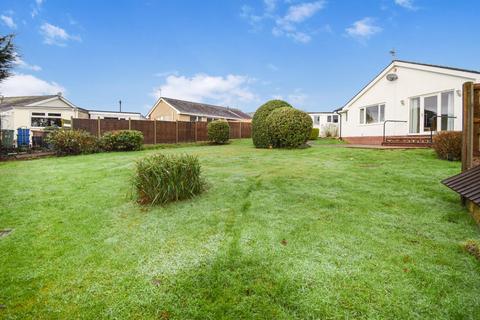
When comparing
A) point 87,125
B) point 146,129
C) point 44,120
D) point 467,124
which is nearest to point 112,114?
point 44,120

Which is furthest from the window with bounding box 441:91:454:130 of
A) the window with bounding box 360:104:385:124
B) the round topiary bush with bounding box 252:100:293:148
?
the round topiary bush with bounding box 252:100:293:148

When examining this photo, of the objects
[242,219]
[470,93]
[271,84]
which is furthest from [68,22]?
[470,93]

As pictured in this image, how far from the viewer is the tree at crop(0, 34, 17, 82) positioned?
12312 mm

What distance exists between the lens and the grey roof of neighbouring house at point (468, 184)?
12.0ft

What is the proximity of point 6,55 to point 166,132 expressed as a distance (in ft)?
32.2

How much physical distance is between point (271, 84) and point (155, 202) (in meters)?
26.1

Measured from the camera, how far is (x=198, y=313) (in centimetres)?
227

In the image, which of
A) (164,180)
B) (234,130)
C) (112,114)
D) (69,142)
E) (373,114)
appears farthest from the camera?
(112,114)

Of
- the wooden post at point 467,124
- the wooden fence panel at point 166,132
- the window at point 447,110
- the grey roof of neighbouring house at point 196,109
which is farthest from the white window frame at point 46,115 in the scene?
the wooden post at point 467,124

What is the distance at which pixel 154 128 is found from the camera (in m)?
19.6

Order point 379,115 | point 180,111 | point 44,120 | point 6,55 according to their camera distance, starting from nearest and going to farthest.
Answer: point 6,55, point 379,115, point 44,120, point 180,111

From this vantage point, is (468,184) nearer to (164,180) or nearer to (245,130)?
(164,180)

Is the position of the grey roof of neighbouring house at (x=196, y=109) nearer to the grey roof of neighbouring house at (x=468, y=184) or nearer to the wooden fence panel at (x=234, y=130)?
the wooden fence panel at (x=234, y=130)

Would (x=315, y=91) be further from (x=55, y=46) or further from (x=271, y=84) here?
(x=55, y=46)
